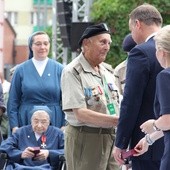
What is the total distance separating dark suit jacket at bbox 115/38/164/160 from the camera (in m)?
6.81

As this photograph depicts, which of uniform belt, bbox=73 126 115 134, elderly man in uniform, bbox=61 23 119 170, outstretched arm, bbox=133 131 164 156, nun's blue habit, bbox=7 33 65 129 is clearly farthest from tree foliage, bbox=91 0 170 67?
outstretched arm, bbox=133 131 164 156

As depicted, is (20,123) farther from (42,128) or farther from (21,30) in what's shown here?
(21,30)

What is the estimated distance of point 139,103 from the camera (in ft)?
22.5

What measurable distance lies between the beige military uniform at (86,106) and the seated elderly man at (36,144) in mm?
1725

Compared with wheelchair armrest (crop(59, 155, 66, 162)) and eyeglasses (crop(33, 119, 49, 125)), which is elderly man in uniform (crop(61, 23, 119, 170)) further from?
eyeglasses (crop(33, 119, 49, 125))

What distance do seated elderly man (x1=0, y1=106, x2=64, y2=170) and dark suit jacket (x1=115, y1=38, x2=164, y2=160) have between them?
9.26ft

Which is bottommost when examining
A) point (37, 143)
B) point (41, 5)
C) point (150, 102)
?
point (37, 143)

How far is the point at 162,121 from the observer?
6121 mm

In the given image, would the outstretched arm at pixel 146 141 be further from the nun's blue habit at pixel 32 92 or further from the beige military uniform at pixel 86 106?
the nun's blue habit at pixel 32 92

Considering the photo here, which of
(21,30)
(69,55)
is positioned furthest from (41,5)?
(69,55)

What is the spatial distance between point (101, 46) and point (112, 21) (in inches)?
458

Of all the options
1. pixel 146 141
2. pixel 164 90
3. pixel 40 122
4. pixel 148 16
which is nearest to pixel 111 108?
pixel 148 16

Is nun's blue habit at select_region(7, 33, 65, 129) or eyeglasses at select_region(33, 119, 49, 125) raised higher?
nun's blue habit at select_region(7, 33, 65, 129)

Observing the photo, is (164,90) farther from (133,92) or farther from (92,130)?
(92,130)
